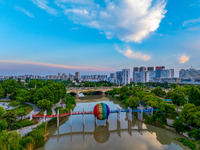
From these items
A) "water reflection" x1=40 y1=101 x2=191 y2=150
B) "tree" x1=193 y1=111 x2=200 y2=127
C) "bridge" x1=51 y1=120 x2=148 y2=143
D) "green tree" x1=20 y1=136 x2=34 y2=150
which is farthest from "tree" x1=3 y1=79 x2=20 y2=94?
"tree" x1=193 y1=111 x2=200 y2=127

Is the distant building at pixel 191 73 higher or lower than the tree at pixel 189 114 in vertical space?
higher

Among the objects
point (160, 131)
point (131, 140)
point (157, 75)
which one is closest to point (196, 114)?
point (160, 131)

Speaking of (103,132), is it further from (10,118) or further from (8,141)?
(10,118)

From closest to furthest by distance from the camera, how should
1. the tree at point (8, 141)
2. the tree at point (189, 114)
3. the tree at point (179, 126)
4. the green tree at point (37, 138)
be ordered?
the tree at point (8, 141)
the green tree at point (37, 138)
the tree at point (189, 114)
the tree at point (179, 126)

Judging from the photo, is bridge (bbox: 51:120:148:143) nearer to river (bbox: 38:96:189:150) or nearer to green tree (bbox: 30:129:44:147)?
river (bbox: 38:96:189:150)

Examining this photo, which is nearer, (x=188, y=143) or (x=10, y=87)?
(x=188, y=143)

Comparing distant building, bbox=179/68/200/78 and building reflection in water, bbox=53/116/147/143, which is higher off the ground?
distant building, bbox=179/68/200/78

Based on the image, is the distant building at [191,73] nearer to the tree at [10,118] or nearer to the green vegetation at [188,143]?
the green vegetation at [188,143]

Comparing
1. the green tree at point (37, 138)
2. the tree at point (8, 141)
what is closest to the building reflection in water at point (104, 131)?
the green tree at point (37, 138)

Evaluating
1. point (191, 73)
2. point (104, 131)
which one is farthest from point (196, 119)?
point (191, 73)
